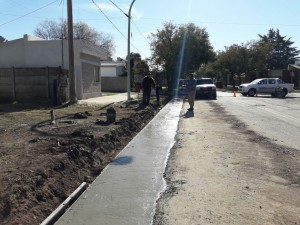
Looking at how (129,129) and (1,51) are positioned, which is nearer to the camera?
(129,129)

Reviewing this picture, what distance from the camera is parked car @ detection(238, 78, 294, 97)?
124ft

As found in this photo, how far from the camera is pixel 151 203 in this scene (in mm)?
5461

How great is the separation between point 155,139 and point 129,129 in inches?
Result: 95.8

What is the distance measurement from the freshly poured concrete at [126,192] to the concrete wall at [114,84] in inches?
1495

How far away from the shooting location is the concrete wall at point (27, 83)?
21.8m

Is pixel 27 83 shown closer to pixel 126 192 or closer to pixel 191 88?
pixel 191 88

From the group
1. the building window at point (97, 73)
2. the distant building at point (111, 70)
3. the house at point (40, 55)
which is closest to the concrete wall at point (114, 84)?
the distant building at point (111, 70)

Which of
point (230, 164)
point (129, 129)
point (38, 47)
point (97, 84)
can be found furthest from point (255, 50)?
point (230, 164)

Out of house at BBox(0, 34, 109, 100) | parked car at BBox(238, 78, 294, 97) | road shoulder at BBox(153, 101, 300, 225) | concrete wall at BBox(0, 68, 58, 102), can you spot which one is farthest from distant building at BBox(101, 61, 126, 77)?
road shoulder at BBox(153, 101, 300, 225)

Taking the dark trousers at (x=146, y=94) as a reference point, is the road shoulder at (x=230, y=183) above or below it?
below

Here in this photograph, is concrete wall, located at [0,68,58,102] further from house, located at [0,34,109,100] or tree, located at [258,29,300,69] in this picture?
tree, located at [258,29,300,69]

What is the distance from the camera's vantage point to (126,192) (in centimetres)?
600

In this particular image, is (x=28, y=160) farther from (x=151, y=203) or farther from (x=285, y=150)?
(x=285, y=150)

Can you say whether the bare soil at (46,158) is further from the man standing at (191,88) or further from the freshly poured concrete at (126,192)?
the man standing at (191,88)
